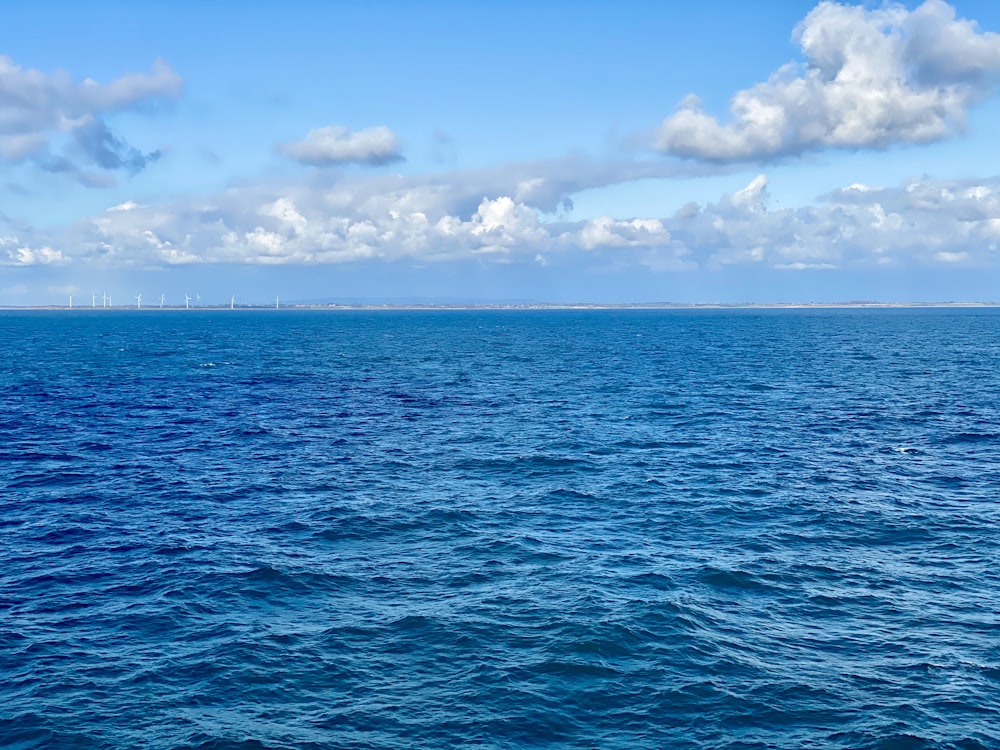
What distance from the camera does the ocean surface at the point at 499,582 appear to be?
29.8m

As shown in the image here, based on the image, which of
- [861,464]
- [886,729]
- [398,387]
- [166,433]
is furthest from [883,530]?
[398,387]

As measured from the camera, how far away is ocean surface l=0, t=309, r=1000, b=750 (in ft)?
97.9

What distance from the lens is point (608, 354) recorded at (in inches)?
7515

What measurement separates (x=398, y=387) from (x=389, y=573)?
267ft

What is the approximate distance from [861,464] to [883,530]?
18785mm

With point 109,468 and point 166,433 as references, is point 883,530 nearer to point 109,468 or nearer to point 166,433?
point 109,468

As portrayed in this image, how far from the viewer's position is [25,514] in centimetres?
5359

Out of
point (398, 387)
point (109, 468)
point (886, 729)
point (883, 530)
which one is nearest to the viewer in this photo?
point (886, 729)

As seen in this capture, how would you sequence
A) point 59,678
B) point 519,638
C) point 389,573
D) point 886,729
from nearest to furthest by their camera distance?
point 886,729
point 59,678
point 519,638
point 389,573

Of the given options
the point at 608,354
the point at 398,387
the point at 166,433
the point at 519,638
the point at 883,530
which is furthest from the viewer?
the point at 608,354

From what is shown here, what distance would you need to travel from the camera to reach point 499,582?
4259 centimetres

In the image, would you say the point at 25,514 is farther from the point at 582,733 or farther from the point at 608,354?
the point at 608,354

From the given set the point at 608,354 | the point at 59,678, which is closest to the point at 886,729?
the point at 59,678

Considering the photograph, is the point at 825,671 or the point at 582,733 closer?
the point at 582,733
